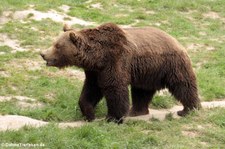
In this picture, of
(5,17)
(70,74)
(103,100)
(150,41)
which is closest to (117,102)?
(150,41)

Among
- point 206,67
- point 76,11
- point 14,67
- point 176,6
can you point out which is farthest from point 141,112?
point 176,6

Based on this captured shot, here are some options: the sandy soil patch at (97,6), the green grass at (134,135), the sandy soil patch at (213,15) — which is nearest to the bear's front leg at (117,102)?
the green grass at (134,135)

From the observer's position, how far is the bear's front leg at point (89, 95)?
8961 millimetres

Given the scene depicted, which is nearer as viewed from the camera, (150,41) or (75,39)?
(75,39)

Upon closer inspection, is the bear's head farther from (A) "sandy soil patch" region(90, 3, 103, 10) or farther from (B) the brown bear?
(A) "sandy soil patch" region(90, 3, 103, 10)

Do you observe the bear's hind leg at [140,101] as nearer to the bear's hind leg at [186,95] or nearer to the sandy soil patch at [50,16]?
the bear's hind leg at [186,95]

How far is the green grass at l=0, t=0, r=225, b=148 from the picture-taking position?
7383 millimetres

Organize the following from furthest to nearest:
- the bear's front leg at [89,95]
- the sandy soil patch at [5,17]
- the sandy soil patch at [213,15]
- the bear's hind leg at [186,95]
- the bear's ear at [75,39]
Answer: the sandy soil patch at [213,15], the sandy soil patch at [5,17], the bear's hind leg at [186,95], the bear's front leg at [89,95], the bear's ear at [75,39]

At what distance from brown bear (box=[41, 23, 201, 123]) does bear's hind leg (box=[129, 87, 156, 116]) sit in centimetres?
17

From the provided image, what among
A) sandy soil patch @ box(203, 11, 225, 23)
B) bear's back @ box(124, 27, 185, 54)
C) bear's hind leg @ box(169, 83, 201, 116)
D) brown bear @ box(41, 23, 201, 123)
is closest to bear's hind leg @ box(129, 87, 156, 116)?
brown bear @ box(41, 23, 201, 123)

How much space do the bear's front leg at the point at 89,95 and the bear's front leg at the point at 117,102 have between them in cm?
41

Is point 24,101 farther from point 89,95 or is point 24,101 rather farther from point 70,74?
point 70,74

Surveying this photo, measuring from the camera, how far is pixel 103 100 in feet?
32.8

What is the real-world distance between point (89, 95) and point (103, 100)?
1.03 metres
